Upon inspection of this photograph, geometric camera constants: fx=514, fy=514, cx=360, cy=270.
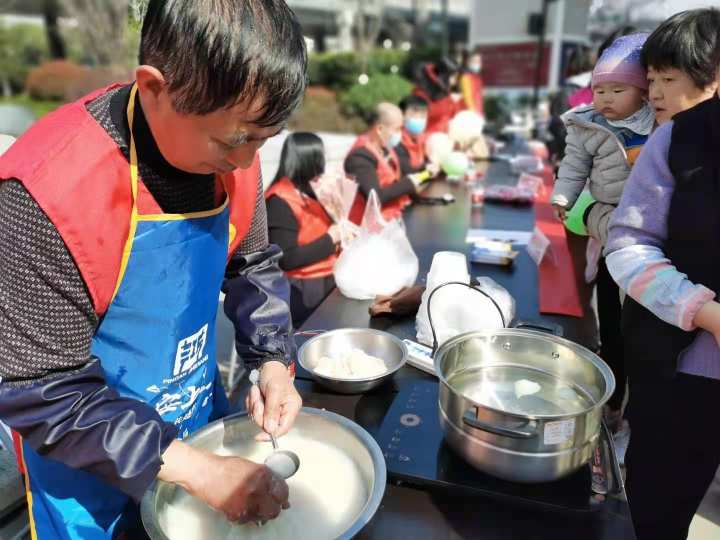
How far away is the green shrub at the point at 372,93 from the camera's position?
1257 cm

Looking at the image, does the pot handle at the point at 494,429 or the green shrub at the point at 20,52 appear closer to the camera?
the pot handle at the point at 494,429

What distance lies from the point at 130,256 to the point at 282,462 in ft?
1.64

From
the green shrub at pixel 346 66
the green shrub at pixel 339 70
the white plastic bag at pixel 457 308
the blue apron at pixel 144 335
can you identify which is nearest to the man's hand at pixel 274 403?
the blue apron at pixel 144 335

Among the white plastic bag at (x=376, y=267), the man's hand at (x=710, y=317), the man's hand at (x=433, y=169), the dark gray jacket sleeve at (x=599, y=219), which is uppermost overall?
the man's hand at (x=710, y=317)

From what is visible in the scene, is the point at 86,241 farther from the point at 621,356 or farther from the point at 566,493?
the point at 621,356

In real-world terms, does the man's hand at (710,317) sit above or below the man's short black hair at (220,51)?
below

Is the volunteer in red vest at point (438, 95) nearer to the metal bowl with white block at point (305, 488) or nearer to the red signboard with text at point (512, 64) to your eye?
the metal bowl with white block at point (305, 488)

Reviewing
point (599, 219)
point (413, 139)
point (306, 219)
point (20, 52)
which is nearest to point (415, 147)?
point (413, 139)

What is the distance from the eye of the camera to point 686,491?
1363mm

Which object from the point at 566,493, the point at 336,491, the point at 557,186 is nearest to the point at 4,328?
the point at 336,491

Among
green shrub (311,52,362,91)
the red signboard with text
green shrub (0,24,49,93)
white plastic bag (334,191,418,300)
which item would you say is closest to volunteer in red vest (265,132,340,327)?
white plastic bag (334,191,418,300)

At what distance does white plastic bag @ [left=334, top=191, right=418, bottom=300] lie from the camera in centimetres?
194

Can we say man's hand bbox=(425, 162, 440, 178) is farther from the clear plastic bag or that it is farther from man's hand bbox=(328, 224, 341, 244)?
man's hand bbox=(328, 224, 341, 244)

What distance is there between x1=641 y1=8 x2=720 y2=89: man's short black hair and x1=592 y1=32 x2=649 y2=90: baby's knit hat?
0.25m
